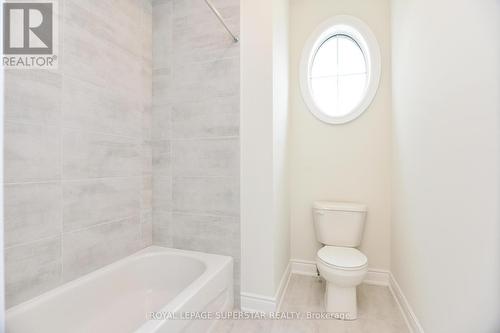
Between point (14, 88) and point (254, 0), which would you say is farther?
point (254, 0)

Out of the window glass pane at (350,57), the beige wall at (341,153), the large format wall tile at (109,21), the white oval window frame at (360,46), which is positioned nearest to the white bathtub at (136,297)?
the beige wall at (341,153)

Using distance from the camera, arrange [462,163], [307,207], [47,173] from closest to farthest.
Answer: [462,163], [47,173], [307,207]

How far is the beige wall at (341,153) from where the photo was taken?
2.08m

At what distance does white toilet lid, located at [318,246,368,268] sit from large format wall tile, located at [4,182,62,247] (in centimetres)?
166

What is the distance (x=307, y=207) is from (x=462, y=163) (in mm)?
1407

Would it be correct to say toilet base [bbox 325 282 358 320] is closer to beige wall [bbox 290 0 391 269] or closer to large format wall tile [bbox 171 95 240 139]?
beige wall [bbox 290 0 391 269]

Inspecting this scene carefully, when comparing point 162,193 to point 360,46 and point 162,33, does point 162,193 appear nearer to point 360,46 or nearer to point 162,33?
point 162,33

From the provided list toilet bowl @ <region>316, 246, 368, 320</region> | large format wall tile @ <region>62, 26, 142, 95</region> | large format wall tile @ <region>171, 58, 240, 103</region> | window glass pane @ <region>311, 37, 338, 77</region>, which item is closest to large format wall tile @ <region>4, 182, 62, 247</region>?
large format wall tile @ <region>62, 26, 142, 95</region>

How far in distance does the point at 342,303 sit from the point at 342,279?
0.68ft

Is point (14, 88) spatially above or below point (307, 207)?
above

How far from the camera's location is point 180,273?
1.75 m

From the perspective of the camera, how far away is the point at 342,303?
1623 millimetres

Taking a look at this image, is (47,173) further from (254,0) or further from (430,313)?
(430,313)

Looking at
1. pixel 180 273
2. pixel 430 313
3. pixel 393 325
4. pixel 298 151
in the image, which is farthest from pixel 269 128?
pixel 393 325
